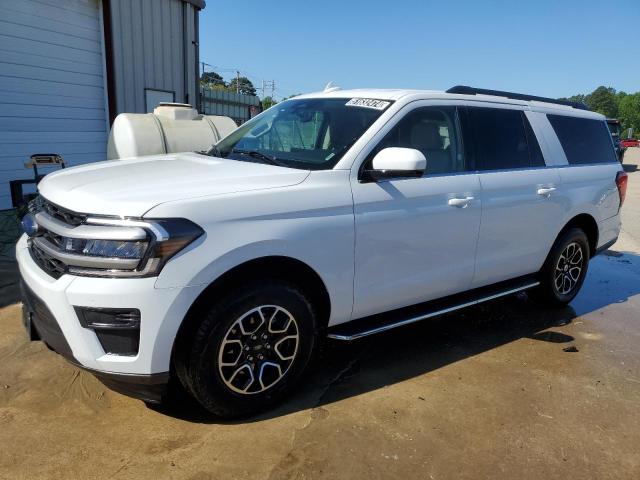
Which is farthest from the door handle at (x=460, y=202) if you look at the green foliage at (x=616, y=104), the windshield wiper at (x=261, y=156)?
the green foliage at (x=616, y=104)

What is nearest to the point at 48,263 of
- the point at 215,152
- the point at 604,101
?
the point at 215,152

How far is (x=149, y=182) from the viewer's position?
2.76 metres

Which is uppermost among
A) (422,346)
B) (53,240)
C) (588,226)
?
(53,240)

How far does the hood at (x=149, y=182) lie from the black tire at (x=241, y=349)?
1.87 ft

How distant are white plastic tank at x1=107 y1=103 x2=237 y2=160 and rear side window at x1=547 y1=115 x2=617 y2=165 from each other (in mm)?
3961

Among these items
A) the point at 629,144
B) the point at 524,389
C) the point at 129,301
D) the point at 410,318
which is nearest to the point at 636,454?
the point at 524,389

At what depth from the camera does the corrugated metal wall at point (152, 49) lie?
9586 mm

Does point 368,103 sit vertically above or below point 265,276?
above

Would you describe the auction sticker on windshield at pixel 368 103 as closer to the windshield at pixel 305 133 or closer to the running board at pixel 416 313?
the windshield at pixel 305 133

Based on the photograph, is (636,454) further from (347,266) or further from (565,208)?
(565,208)

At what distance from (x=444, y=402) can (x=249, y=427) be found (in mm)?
1251

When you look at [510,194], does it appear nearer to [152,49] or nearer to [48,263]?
[48,263]

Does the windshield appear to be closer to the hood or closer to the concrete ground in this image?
the hood

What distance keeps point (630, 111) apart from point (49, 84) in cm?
15994
